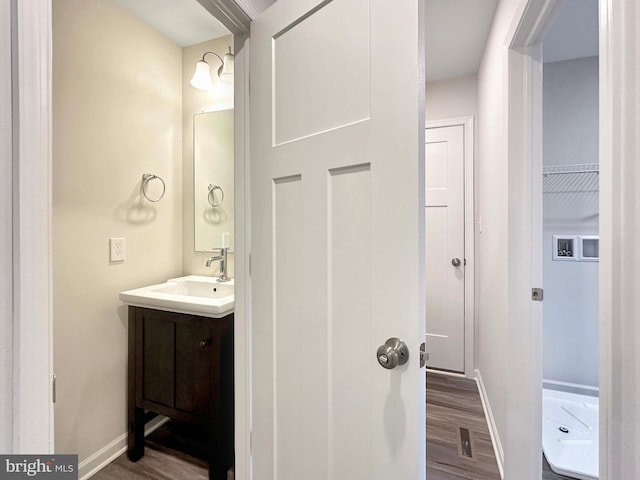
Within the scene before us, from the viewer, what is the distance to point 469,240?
105 inches

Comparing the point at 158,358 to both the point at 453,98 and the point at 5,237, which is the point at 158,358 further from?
the point at 453,98

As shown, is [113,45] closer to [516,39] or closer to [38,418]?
[38,418]

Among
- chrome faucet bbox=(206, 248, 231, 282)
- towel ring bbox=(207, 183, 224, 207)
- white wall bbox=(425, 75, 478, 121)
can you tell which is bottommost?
chrome faucet bbox=(206, 248, 231, 282)

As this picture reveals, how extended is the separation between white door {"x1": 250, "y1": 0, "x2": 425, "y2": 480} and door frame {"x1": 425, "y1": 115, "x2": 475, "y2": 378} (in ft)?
6.95

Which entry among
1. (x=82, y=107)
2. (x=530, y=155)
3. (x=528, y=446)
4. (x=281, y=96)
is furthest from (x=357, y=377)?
(x=82, y=107)

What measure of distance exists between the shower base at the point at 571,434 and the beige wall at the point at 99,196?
92.6 inches

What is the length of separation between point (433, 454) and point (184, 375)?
1392 millimetres

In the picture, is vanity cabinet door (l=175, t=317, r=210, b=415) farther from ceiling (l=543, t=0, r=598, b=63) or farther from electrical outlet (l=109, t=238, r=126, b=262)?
ceiling (l=543, t=0, r=598, b=63)

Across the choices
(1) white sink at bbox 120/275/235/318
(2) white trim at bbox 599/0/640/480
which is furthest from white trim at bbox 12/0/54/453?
(2) white trim at bbox 599/0/640/480

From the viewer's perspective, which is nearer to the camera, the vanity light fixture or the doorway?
the vanity light fixture

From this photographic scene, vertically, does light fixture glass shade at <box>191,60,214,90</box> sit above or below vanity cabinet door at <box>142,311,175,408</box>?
above

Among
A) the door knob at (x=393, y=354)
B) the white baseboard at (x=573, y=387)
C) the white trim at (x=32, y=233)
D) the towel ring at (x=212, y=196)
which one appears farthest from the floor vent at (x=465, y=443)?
the towel ring at (x=212, y=196)

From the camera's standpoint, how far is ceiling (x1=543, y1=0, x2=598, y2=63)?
1767 millimetres

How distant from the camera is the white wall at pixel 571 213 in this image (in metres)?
2.29
